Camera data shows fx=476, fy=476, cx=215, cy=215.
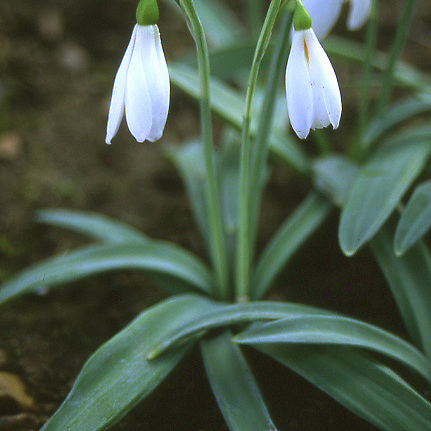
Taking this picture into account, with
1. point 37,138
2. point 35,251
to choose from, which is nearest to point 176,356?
point 35,251

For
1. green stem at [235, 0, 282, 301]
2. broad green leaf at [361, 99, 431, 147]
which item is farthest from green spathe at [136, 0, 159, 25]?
broad green leaf at [361, 99, 431, 147]

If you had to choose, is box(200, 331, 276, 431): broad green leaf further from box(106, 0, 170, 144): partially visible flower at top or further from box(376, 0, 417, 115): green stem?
box(376, 0, 417, 115): green stem

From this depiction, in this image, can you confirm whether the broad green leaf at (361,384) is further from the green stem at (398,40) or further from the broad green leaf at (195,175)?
the green stem at (398,40)

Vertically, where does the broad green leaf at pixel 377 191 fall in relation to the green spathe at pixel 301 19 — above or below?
below

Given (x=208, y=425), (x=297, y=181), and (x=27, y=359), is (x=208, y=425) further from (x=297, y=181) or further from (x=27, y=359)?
(x=297, y=181)

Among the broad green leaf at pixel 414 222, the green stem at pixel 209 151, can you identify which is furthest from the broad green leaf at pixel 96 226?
the broad green leaf at pixel 414 222

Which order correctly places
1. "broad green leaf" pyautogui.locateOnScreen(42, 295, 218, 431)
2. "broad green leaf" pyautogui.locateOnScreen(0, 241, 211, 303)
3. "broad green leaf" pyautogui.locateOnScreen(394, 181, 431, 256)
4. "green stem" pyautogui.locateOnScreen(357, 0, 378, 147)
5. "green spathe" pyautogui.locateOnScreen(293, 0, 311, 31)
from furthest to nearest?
1. "green stem" pyautogui.locateOnScreen(357, 0, 378, 147)
2. "broad green leaf" pyautogui.locateOnScreen(0, 241, 211, 303)
3. "broad green leaf" pyautogui.locateOnScreen(394, 181, 431, 256)
4. "broad green leaf" pyautogui.locateOnScreen(42, 295, 218, 431)
5. "green spathe" pyautogui.locateOnScreen(293, 0, 311, 31)
